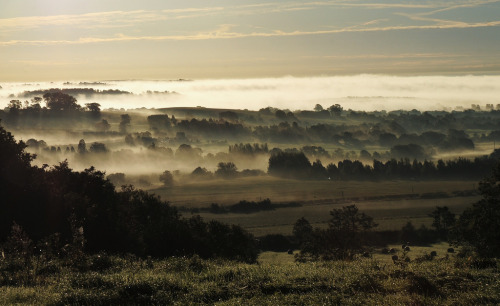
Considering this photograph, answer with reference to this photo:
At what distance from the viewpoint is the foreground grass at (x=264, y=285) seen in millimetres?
18469

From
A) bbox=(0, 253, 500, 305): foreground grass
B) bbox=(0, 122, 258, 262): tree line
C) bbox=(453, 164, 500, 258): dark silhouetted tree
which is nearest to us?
bbox=(0, 253, 500, 305): foreground grass

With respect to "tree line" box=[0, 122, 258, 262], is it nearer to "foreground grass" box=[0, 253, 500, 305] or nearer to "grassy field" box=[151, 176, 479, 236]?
"foreground grass" box=[0, 253, 500, 305]

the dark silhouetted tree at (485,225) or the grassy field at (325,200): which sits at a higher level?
the dark silhouetted tree at (485,225)

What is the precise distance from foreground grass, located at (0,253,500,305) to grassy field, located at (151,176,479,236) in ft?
273

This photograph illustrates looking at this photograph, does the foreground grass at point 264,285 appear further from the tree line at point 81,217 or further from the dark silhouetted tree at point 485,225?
the dark silhouetted tree at point 485,225

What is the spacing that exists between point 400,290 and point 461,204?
435 ft

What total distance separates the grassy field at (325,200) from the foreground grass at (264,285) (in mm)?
83234

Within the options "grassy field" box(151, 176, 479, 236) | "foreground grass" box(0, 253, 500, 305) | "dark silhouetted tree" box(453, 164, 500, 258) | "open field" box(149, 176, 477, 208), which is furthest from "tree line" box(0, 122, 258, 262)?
"open field" box(149, 176, 477, 208)

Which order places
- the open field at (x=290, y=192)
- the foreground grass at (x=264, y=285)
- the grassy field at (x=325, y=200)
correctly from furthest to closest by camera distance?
1. the open field at (x=290, y=192)
2. the grassy field at (x=325, y=200)
3. the foreground grass at (x=264, y=285)

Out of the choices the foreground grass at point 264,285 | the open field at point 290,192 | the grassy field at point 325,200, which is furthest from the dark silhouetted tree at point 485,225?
the open field at point 290,192

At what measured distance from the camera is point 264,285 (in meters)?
19.8

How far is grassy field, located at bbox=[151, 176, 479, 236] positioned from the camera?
122m

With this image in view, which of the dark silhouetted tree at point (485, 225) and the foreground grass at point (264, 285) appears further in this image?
the dark silhouetted tree at point (485, 225)

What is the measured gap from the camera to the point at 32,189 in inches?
1737
